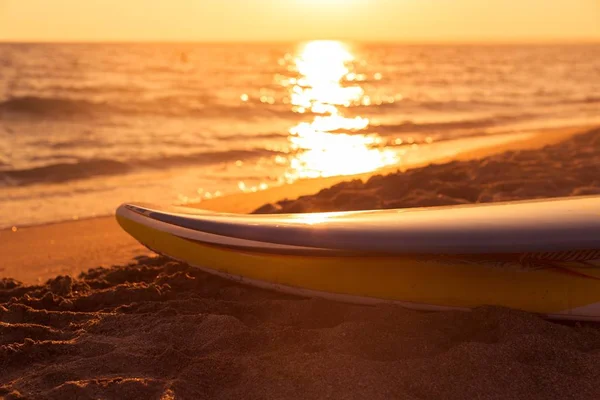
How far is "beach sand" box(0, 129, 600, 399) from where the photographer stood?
2414 mm

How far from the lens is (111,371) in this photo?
2594mm

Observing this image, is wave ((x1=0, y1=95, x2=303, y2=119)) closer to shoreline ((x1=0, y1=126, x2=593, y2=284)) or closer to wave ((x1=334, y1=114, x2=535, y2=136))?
wave ((x1=334, y1=114, x2=535, y2=136))

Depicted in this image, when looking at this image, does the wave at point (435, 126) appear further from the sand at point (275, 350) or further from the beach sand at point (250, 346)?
the sand at point (275, 350)

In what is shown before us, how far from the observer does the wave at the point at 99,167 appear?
7.41 meters

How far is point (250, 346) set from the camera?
2.79 meters

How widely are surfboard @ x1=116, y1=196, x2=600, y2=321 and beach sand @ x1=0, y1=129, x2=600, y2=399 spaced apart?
0.10 meters

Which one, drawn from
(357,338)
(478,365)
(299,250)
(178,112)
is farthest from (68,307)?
(178,112)

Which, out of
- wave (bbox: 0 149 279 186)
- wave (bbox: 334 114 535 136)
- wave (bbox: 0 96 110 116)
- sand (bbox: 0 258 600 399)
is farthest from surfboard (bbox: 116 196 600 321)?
wave (bbox: 0 96 110 116)

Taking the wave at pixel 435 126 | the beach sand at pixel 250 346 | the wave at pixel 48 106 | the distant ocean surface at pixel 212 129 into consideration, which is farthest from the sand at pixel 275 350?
the wave at pixel 48 106

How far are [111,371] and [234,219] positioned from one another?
3.78 ft

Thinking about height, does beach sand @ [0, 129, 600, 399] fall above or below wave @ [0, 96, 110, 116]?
below

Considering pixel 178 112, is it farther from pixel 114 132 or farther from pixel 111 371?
pixel 111 371

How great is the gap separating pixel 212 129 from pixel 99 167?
4206 millimetres

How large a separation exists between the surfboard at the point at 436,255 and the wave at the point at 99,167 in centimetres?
470
